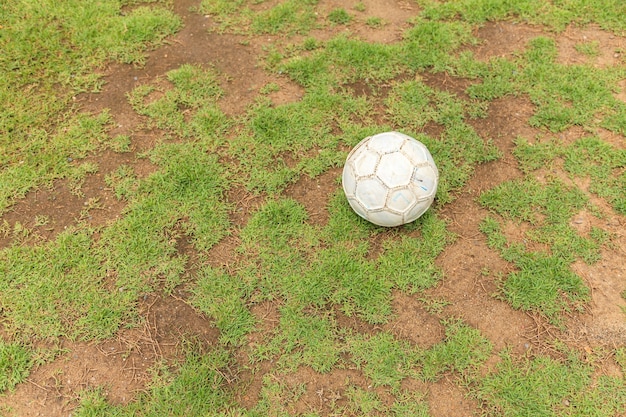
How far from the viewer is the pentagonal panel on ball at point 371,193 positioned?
124 inches

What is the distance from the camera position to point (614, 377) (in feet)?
9.54

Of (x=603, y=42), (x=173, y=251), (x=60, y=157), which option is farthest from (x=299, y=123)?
(x=603, y=42)

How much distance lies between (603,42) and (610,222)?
207 centimetres

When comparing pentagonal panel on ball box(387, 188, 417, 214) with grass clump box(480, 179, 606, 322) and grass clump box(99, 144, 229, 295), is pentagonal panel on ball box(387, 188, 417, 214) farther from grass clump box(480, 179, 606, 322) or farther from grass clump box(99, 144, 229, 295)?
grass clump box(99, 144, 229, 295)

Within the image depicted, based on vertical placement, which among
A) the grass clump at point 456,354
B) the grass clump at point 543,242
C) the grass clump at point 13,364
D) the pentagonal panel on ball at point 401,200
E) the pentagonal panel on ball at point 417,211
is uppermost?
the pentagonal panel on ball at point 401,200

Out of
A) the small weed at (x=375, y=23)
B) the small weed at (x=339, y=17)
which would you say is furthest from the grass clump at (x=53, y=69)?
the small weed at (x=375, y=23)

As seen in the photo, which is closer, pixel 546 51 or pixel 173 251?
pixel 173 251

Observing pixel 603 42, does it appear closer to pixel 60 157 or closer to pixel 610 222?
pixel 610 222

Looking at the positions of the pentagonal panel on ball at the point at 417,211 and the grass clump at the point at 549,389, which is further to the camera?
the pentagonal panel on ball at the point at 417,211

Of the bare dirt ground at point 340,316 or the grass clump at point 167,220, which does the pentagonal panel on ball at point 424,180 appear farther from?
the grass clump at point 167,220

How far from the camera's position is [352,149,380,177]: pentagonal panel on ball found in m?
3.17

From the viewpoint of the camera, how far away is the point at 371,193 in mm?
3170

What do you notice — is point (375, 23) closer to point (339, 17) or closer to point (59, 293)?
point (339, 17)

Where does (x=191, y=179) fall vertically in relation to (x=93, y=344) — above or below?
above
